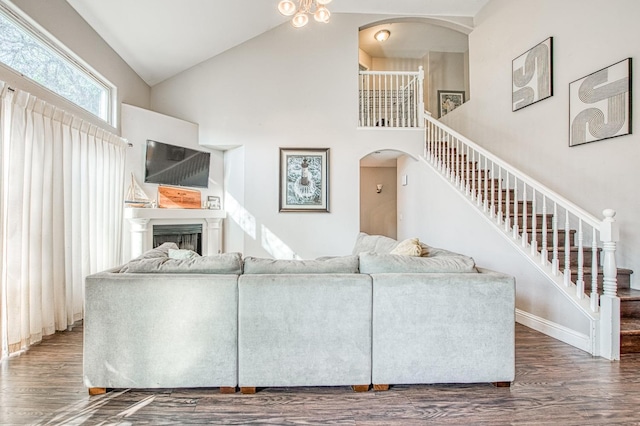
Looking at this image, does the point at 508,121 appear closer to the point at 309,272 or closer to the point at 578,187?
the point at 578,187

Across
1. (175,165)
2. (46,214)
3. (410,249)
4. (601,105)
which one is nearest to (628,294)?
(601,105)

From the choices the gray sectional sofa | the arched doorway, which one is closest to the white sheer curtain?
the gray sectional sofa

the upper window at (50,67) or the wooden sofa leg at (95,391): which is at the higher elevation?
the upper window at (50,67)

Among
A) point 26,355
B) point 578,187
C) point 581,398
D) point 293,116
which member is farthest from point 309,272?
point 293,116

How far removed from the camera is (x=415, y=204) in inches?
228

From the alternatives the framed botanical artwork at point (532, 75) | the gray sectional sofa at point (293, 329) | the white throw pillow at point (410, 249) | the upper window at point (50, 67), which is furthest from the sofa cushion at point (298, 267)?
the framed botanical artwork at point (532, 75)

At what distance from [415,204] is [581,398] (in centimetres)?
395

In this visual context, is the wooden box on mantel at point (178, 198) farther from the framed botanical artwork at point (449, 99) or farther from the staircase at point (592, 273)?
the framed botanical artwork at point (449, 99)

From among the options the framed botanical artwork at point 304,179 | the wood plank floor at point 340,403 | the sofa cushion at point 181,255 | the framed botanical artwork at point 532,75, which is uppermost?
the framed botanical artwork at point 532,75

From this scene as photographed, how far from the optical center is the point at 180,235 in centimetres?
519

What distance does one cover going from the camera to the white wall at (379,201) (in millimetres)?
7578

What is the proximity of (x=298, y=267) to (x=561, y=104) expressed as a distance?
3.83m

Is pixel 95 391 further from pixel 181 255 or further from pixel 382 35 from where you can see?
pixel 382 35

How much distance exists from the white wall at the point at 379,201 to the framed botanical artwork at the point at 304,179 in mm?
2251
